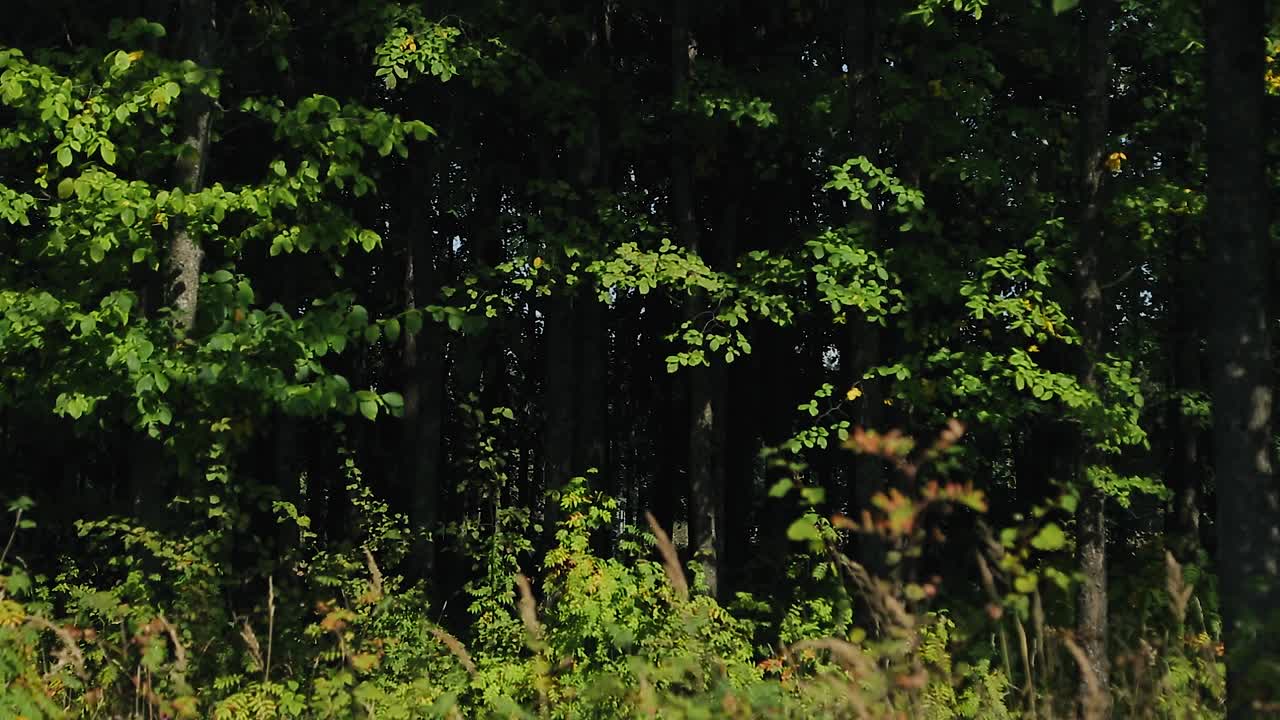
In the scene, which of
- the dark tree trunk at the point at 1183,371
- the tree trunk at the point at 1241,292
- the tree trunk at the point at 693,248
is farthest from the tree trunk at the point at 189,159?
the dark tree trunk at the point at 1183,371

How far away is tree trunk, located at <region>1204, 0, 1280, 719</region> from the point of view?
5973 millimetres

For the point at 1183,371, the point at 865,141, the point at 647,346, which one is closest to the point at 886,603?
the point at 865,141

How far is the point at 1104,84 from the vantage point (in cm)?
1066

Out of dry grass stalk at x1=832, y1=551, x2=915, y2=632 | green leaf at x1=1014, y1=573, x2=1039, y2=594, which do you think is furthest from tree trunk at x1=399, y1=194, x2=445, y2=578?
green leaf at x1=1014, y1=573, x2=1039, y2=594

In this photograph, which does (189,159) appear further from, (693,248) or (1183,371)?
(1183,371)

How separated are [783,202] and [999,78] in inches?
224

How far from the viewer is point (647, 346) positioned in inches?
880

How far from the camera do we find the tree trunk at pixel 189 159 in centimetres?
979

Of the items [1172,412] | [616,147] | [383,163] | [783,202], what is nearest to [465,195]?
[383,163]

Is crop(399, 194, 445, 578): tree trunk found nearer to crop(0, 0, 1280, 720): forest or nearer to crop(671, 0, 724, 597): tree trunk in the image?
crop(0, 0, 1280, 720): forest

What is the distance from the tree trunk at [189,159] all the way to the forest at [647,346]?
4 cm

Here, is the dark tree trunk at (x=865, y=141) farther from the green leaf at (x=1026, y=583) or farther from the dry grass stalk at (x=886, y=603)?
the green leaf at (x=1026, y=583)

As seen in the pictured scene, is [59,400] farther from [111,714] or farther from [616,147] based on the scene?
[616,147]

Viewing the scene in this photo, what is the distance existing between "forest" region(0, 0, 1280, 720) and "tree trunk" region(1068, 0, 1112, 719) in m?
0.04
